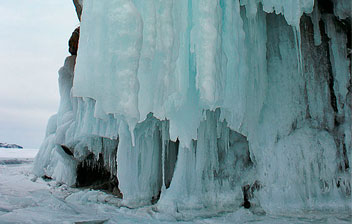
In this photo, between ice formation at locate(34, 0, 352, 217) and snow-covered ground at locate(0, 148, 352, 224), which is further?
snow-covered ground at locate(0, 148, 352, 224)

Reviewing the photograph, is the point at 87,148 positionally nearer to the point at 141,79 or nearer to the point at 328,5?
the point at 141,79

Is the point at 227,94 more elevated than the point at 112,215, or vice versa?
the point at 227,94

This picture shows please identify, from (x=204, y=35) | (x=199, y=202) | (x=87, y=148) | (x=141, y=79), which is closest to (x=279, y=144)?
(x=199, y=202)

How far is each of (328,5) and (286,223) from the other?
10.3ft

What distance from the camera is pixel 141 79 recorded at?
9.67 feet

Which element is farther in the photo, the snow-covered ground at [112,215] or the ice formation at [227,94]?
the snow-covered ground at [112,215]

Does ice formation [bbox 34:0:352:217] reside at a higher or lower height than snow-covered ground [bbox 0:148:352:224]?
higher

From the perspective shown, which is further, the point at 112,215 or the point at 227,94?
the point at 112,215

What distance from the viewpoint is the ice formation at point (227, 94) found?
2711 mm

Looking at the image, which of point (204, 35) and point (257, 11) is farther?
point (257, 11)

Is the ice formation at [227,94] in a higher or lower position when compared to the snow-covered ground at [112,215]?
higher

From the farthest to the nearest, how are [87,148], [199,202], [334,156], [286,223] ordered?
[87,148]
[199,202]
[334,156]
[286,223]

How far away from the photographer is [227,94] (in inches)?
141

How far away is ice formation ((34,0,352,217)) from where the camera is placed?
271cm
